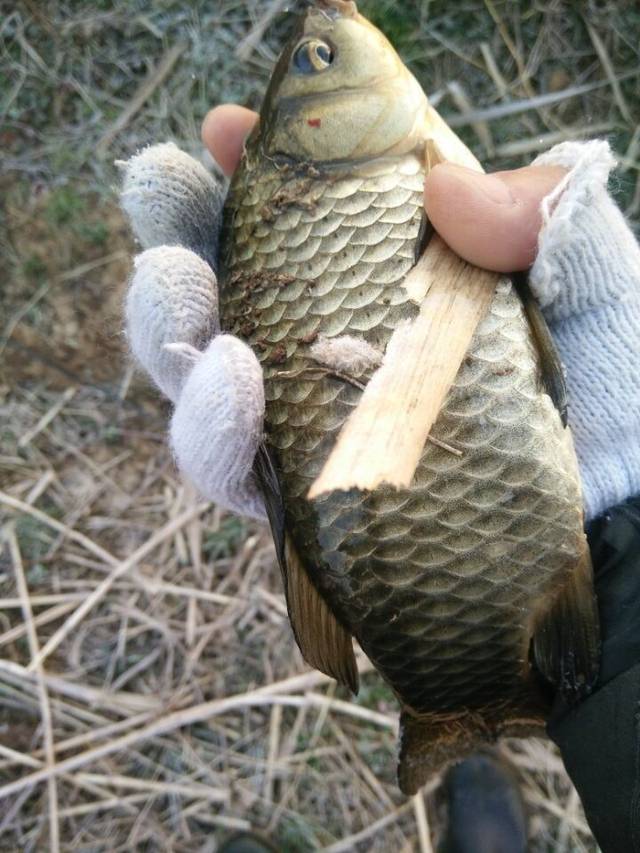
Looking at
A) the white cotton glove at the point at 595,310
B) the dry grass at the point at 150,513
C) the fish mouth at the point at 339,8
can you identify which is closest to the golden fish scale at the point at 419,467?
the white cotton glove at the point at 595,310

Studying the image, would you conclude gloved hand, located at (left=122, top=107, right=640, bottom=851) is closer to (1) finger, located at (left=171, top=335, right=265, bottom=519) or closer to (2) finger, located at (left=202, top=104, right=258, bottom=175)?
(1) finger, located at (left=171, top=335, right=265, bottom=519)

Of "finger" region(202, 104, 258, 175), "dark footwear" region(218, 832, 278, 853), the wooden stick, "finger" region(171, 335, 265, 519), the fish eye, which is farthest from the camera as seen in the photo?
"dark footwear" region(218, 832, 278, 853)

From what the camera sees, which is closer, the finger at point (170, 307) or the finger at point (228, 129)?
the finger at point (170, 307)

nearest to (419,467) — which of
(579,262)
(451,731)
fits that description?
(579,262)

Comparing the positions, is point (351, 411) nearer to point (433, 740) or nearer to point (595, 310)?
point (595, 310)

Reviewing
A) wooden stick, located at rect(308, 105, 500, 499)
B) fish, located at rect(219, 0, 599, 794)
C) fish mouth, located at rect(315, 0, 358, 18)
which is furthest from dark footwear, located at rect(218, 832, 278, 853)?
fish mouth, located at rect(315, 0, 358, 18)

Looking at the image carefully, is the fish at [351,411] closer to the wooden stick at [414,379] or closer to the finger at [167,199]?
the wooden stick at [414,379]

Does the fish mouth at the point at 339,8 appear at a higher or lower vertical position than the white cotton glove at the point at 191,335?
higher
